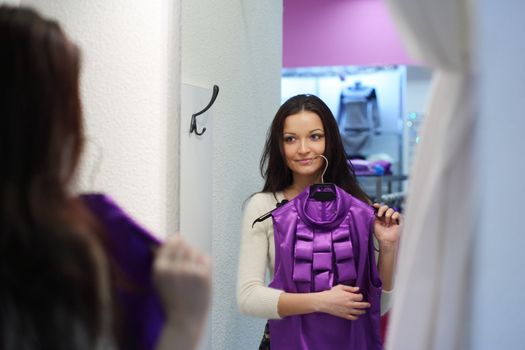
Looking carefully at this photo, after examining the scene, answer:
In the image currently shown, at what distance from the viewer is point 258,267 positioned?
1253mm

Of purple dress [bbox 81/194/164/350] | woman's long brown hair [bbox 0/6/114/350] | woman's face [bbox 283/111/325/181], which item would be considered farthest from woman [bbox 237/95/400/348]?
woman's long brown hair [bbox 0/6/114/350]

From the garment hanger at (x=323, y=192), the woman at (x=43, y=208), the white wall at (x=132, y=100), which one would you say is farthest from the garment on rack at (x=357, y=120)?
the woman at (x=43, y=208)

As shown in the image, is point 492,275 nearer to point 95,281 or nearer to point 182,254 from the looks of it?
point 182,254

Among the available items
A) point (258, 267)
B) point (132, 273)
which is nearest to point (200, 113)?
point (258, 267)

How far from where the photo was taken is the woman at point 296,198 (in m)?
1.19

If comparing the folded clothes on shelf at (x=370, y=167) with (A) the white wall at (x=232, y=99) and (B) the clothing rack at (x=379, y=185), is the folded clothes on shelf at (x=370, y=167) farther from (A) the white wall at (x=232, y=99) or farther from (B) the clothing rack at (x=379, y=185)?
(A) the white wall at (x=232, y=99)

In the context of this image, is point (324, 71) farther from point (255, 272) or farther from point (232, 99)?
point (255, 272)

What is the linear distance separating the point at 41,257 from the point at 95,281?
0.06 m

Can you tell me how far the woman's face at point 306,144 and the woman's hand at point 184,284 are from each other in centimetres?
62

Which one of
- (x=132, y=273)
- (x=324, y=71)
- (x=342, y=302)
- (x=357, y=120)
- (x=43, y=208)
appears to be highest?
(x=324, y=71)

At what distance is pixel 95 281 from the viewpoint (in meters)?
0.63

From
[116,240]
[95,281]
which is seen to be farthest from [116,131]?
[95,281]

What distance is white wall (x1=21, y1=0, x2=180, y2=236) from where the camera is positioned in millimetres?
1312

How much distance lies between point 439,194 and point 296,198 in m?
0.48
